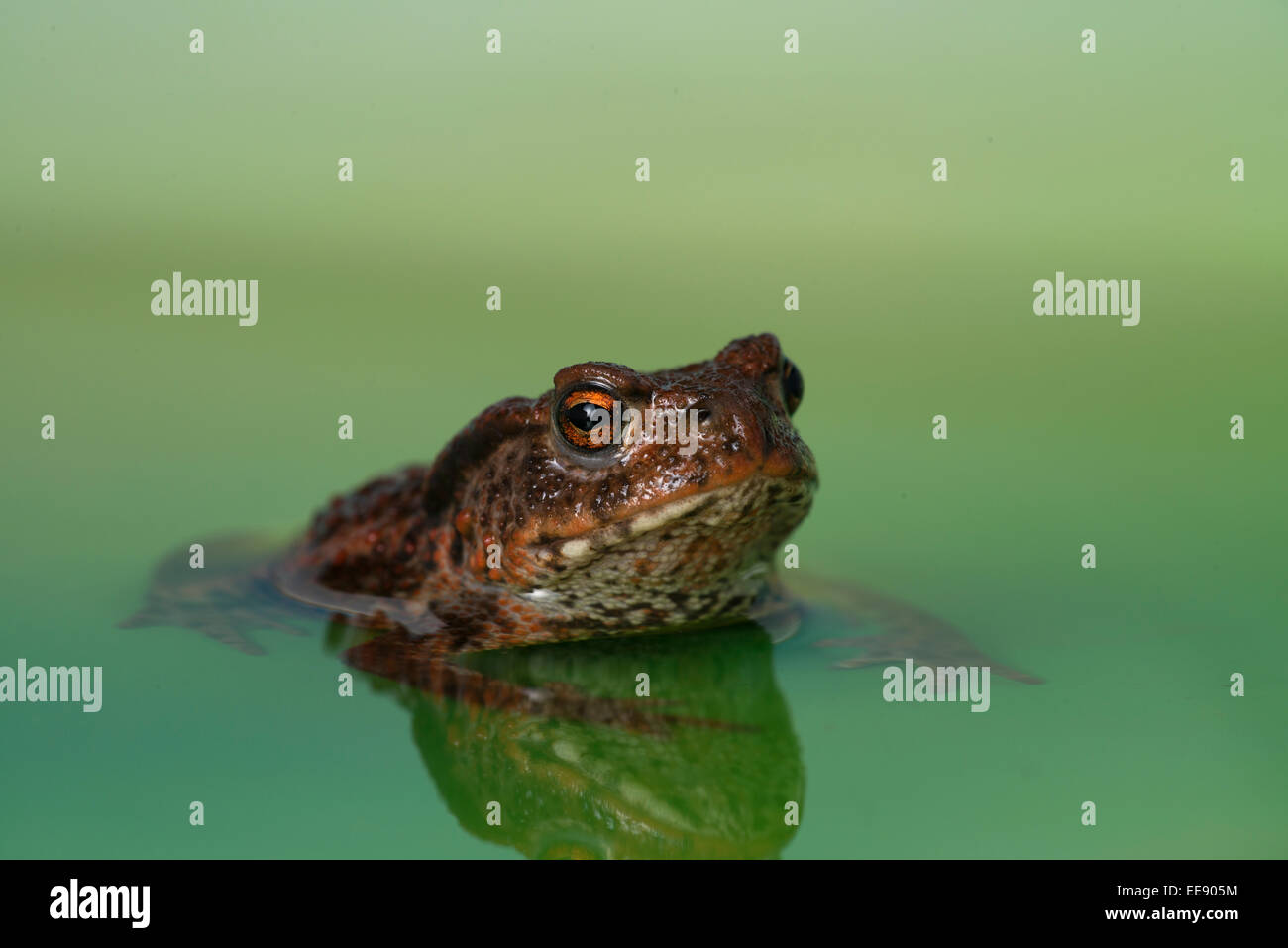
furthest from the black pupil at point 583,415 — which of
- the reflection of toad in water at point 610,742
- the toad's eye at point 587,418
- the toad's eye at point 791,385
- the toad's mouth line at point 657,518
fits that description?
the reflection of toad in water at point 610,742

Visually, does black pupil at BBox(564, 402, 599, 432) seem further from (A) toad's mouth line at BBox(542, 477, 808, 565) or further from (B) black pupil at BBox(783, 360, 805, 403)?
(B) black pupil at BBox(783, 360, 805, 403)

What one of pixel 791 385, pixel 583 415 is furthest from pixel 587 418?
pixel 791 385

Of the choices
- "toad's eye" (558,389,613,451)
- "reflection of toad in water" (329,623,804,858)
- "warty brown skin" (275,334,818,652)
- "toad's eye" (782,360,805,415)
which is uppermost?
"toad's eye" (782,360,805,415)

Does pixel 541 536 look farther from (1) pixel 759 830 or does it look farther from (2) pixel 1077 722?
(2) pixel 1077 722

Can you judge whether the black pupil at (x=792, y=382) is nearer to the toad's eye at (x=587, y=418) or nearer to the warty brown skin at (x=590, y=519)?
the warty brown skin at (x=590, y=519)

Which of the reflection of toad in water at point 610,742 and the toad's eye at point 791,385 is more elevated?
the toad's eye at point 791,385

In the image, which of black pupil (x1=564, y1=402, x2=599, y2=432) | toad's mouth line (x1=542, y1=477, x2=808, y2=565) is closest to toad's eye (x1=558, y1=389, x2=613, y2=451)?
black pupil (x1=564, y1=402, x2=599, y2=432)

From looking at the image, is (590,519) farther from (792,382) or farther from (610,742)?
(792,382)
